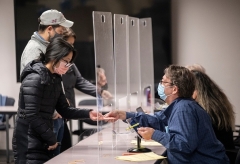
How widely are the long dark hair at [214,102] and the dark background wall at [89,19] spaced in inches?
115

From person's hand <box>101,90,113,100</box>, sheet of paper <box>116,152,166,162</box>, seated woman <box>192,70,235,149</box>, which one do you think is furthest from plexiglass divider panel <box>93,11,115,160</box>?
seated woman <box>192,70,235,149</box>

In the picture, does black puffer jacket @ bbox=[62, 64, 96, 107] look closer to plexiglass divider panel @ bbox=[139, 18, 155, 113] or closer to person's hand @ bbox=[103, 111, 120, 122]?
plexiglass divider panel @ bbox=[139, 18, 155, 113]

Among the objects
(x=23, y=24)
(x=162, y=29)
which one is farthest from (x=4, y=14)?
(x=162, y=29)

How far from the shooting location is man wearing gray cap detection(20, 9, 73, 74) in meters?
3.29

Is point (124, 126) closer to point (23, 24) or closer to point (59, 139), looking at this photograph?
point (59, 139)

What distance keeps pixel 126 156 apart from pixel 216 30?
3.81 m

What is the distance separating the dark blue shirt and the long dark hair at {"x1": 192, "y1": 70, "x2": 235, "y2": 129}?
0.68 m

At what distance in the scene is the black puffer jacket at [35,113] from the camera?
2.74m

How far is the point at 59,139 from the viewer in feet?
11.9

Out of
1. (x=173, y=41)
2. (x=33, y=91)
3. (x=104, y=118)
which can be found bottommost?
(x=104, y=118)

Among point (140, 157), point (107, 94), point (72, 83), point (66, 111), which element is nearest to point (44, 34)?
point (66, 111)

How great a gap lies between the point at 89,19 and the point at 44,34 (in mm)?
3009

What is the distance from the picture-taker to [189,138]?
2.36 m

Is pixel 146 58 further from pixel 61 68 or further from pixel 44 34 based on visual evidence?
pixel 61 68
